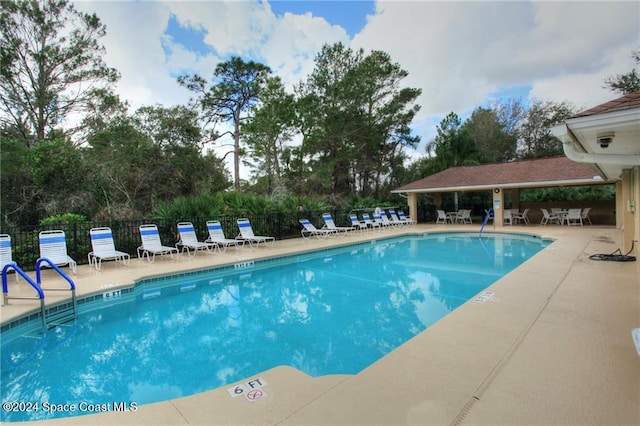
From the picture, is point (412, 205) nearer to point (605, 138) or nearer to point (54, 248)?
point (605, 138)

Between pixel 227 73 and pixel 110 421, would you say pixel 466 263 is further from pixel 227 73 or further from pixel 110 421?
pixel 227 73

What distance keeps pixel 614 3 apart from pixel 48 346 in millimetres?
12050

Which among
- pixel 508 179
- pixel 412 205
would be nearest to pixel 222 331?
pixel 508 179

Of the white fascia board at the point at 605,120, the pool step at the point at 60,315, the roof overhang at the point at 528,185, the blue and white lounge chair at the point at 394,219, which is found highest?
the white fascia board at the point at 605,120

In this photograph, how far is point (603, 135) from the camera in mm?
3262

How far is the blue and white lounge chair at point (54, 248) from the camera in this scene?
23.7ft

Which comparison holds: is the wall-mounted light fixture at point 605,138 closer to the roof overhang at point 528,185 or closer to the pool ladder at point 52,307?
the pool ladder at point 52,307

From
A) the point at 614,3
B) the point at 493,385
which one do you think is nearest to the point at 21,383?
the point at 493,385

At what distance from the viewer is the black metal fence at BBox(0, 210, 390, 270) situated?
7.98 m

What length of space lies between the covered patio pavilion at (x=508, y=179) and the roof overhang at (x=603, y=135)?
38.8 feet

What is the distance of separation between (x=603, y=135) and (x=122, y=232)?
1042 cm

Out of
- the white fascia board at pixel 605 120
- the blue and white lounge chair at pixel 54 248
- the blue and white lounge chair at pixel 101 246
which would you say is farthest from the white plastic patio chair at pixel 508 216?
the blue and white lounge chair at pixel 54 248

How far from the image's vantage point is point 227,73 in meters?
21.7

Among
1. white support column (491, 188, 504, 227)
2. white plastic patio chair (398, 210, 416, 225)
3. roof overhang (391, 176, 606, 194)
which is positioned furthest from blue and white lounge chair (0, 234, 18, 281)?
white support column (491, 188, 504, 227)
